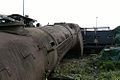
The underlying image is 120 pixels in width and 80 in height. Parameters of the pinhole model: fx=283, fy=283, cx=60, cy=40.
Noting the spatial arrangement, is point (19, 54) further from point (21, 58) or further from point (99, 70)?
point (99, 70)

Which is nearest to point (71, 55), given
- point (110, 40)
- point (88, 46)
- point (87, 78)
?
point (88, 46)

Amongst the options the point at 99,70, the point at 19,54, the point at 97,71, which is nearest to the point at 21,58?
the point at 19,54

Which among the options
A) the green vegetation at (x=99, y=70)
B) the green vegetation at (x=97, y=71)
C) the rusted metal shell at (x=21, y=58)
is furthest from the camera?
the green vegetation at (x=97, y=71)

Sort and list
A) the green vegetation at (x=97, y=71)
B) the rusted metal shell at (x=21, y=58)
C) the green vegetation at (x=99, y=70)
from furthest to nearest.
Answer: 1. the green vegetation at (x=97, y=71)
2. the green vegetation at (x=99, y=70)
3. the rusted metal shell at (x=21, y=58)

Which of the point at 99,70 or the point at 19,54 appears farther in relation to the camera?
the point at 99,70

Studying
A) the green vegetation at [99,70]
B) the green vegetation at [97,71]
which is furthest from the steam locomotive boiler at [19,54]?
the green vegetation at [97,71]

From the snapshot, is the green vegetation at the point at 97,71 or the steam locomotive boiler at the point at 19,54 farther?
the green vegetation at the point at 97,71

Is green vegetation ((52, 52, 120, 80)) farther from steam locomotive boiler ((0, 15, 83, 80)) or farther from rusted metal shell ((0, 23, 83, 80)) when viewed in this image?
rusted metal shell ((0, 23, 83, 80))

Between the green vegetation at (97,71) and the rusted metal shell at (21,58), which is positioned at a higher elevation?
the rusted metal shell at (21,58)

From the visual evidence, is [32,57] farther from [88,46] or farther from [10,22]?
[88,46]

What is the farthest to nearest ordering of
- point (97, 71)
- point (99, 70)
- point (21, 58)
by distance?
point (99, 70), point (97, 71), point (21, 58)

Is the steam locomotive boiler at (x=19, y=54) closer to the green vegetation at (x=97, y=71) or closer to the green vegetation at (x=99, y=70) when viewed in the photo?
the green vegetation at (x=99, y=70)

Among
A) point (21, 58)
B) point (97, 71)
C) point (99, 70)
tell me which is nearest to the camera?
point (21, 58)

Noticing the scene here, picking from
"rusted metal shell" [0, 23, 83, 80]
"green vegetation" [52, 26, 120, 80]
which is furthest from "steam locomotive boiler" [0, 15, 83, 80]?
"green vegetation" [52, 26, 120, 80]
